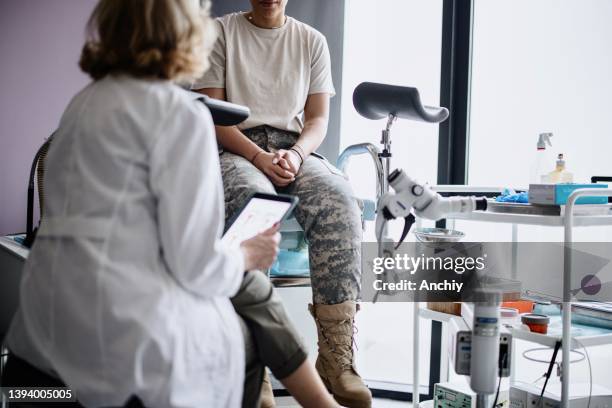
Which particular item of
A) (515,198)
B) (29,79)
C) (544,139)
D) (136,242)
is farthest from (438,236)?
(29,79)

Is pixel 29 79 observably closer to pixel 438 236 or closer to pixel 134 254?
pixel 438 236

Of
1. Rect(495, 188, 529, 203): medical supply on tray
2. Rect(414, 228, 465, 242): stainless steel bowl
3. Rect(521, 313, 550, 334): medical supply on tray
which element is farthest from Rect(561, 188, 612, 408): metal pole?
Rect(414, 228, 465, 242): stainless steel bowl

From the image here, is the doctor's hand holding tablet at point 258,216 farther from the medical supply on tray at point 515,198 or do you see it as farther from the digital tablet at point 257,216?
the medical supply on tray at point 515,198

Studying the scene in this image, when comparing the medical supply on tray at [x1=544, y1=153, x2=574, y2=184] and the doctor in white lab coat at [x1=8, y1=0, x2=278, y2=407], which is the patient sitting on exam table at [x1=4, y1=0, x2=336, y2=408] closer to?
the doctor in white lab coat at [x1=8, y1=0, x2=278, y2=407]

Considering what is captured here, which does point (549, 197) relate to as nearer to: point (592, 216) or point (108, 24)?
point (592, 216)

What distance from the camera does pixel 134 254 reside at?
90 centimetres

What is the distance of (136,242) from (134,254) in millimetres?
17

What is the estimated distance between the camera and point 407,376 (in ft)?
8.37

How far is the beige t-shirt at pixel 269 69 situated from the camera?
1896mm

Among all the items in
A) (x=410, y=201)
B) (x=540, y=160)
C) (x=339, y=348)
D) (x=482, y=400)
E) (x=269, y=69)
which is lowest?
(x=482, y=400)

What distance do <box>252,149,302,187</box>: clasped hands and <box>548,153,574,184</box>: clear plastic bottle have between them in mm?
730

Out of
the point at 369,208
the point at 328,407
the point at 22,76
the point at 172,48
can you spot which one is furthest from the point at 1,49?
the point at 328,407

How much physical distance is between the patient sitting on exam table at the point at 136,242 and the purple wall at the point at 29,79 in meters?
1.44

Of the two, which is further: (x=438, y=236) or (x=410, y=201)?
(x=438, y=236)
